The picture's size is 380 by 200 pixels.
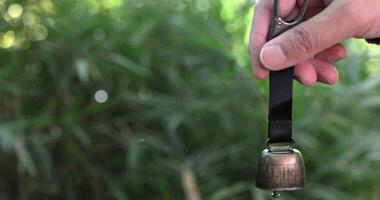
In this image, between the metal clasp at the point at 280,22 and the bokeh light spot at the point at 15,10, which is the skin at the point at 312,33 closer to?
the metal clasp at the point at 280,22

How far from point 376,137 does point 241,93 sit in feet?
1.35

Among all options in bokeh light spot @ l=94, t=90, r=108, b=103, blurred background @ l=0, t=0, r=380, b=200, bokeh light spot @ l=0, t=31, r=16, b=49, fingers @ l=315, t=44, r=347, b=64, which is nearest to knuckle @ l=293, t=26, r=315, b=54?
fingers @ l=315, t=44, r=347, b=64

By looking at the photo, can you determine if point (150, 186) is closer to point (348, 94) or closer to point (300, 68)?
point (348, 94)

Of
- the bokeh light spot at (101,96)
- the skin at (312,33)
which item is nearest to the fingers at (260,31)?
the skin at (312,33)

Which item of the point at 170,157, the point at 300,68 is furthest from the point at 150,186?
the point at 300,68

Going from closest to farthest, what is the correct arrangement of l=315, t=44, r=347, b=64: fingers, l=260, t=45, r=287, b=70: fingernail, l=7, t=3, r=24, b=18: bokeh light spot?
1. l=260, t=45, r=287, b=70: fingernail
2. l=315, t=44, r=347, b=64: fingers
3. l=7, t=3, r=24, b=18: bokeh light spot

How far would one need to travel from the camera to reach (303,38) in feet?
3.12

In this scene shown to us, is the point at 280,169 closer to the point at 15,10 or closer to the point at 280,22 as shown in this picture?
the point at 280,22

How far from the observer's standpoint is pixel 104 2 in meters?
2.36

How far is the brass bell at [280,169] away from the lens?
99 centimetres

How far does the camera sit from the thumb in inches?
37.4

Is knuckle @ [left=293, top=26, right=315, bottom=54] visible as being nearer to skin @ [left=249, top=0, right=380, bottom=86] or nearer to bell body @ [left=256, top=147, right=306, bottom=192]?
skin @ [left=249, top=0, right=380, bottom=86]

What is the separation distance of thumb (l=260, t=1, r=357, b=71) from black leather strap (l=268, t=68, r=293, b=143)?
0.02 metres

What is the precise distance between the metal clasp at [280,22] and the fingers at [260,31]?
20 mm
